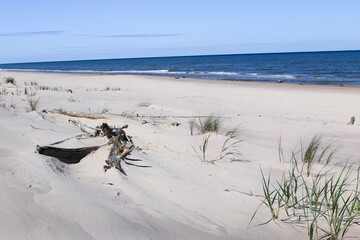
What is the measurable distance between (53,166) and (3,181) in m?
0.54

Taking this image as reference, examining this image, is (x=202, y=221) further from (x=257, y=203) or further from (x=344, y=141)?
(x=344, y=141)

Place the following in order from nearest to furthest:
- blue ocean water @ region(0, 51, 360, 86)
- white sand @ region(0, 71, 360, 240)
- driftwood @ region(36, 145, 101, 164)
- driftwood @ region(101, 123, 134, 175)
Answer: white sand @ region(0, 71, 360, 240), driftwood @ region(101, 123, 134, 175), driftwood @ region(36, 145, 101, 164), blue ocean water @ region(0, 51, 360, 86)

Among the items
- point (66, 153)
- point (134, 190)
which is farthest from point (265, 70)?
point (134, 190)

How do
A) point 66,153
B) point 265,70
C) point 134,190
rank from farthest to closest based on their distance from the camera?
point 265,70, point 66,153, point 134,190

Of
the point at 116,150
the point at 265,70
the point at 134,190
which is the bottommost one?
the point at 265,70

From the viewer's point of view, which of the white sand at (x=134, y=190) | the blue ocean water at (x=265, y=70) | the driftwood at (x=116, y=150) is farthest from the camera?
the blue ocean water at (x=265, y=70)

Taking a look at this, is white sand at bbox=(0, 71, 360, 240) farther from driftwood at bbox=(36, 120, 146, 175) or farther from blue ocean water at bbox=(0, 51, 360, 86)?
blue ocean water at bbox=(0, 51, 360, 86)

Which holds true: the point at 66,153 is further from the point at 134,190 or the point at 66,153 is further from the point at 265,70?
the point at 265,70

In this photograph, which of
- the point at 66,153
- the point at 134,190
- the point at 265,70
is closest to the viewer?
the point at 134,190

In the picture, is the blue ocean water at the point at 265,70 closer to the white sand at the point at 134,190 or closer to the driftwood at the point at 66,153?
the white sand at the point at 134,190

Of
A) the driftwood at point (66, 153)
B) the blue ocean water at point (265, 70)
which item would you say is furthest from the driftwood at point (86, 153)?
the blue ocean water at point (265, 70)

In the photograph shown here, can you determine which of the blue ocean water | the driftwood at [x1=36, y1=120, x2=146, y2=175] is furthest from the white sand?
the blue ocean water

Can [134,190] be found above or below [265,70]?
above

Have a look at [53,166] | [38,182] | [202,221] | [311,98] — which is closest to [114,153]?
[53,166]
